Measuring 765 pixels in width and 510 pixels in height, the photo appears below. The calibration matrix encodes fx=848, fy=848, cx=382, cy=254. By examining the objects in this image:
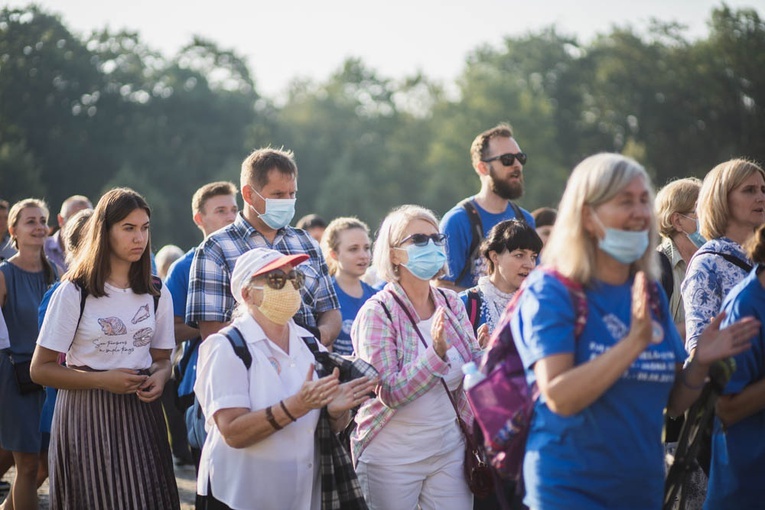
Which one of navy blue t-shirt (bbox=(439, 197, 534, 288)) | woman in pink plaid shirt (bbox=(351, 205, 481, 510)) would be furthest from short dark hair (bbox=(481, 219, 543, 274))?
woman in pink plaid shirt (bbox=(351, 205, 481, 510))

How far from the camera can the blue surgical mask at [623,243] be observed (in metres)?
3.32

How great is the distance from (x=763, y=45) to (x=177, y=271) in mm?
47979

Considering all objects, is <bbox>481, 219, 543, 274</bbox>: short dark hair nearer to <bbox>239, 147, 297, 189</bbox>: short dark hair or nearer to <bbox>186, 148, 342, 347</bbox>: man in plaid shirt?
<bbox>186, 148, 342, 347</bbox>: man in plaid shirt

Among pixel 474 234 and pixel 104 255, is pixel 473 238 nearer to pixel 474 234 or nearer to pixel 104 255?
pixel 474 234

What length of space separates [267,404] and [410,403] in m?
1.00

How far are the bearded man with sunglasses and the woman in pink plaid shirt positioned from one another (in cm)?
183

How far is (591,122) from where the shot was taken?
207 ft

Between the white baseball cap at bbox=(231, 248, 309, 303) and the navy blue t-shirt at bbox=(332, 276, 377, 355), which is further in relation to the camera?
the navy blue t-shirt at bbox=(332, 276, 377, 355)

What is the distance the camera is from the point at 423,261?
496cm

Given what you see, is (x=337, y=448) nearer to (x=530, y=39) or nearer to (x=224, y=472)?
(x=224, y=472)

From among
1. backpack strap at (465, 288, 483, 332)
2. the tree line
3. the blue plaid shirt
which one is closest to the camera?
the blue plaid shirt

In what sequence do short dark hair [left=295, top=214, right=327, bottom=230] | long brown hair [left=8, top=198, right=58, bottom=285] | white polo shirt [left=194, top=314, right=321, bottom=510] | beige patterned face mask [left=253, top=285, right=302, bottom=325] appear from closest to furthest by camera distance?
white polo shirt [left=194, top=314, right=321, bottom=510], beige patterned face mask [left=253, top=285, right=302, bottom=325], long brown hair [left=8, top=198, right=58, bottom=285], short dark hair [left=295, top=214, right=327, bottom=230]

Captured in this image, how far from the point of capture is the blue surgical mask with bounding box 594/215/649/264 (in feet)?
10.9

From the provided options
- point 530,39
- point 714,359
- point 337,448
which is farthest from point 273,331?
point 530,39
